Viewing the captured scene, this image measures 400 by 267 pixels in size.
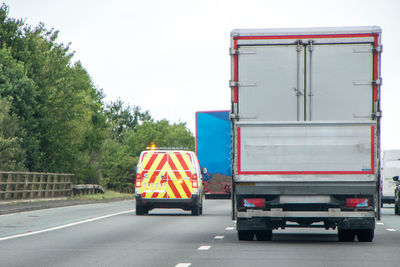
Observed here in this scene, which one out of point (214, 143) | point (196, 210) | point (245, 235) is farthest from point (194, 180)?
point (214, 143)

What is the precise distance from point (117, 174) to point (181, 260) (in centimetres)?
10502

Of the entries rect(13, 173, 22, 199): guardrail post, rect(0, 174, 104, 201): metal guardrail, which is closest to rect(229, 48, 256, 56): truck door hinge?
rect(0, 174, 104, 201): metal guardrail

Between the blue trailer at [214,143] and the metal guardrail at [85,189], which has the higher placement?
the blue trailer at [214,143]

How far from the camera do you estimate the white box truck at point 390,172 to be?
35.6 m

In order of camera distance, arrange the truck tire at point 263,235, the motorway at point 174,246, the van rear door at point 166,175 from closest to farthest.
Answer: the motorway at point 174,246 < the truck tire at point 263,235 < the van rear door at point 166,175

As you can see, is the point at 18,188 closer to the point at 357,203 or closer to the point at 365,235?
the point at 365,235

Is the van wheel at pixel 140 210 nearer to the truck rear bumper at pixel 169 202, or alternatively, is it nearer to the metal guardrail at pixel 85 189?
the truck rear bumper at pixel 169 202

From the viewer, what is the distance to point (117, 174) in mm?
116188

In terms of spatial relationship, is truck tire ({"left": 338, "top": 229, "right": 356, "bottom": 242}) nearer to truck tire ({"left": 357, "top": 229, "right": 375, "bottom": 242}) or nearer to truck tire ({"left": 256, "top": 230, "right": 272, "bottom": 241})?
truck tire ({"left": 357, "top": 229, "right": 375, "bottom": 242})

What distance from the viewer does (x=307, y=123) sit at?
14.3 meters

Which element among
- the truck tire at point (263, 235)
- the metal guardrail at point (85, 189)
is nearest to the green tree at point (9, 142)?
the metal guardrail at point (85, 189)

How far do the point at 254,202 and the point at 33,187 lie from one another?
22.9m

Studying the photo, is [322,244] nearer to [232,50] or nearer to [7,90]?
[232,50]

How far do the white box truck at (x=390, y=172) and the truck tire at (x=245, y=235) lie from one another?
824 inches
